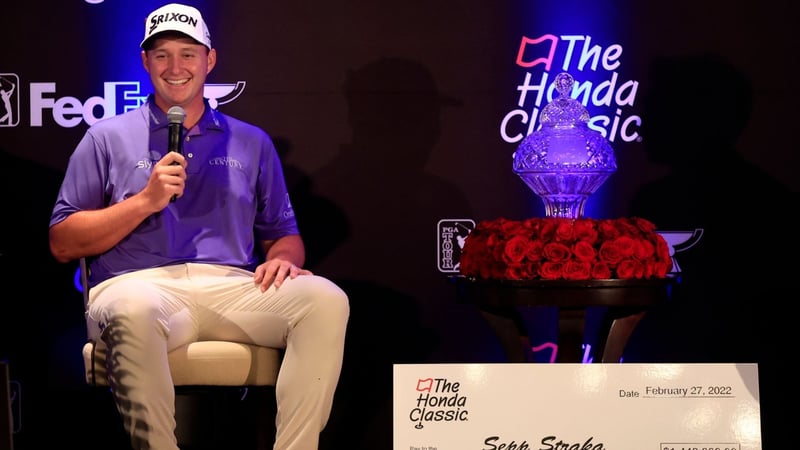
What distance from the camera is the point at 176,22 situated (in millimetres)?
3314

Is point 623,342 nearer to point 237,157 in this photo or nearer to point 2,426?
point 237,157

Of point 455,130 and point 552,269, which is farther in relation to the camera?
point 455,130

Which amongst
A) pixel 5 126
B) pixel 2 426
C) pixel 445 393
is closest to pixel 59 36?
pixel 5 126

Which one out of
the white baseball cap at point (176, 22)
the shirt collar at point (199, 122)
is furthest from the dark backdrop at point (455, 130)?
the white baseball cap at point (176, 22)

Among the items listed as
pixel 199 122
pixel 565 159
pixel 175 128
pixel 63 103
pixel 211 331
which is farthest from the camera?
pixel 63 103

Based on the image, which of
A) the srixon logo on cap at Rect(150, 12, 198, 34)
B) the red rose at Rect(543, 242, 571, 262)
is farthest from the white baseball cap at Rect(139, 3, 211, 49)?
the red rose at Rect(543, 242, 571, 262)

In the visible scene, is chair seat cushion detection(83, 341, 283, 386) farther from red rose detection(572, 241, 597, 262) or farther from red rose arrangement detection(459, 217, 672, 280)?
red rose detection(572, 241, 597, 262)

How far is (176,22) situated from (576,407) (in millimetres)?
1946

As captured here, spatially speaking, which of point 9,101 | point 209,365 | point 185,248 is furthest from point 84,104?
point 209,365

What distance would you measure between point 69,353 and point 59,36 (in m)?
1.26

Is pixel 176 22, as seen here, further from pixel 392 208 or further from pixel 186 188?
pixel 392 208

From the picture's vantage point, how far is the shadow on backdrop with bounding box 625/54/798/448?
3871 millimetres

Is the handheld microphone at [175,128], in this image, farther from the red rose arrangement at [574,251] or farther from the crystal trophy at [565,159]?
the crystal trophy at [565,159]

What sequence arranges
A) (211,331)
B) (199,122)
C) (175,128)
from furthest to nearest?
(199,122) < (211,331) < (175,128)
